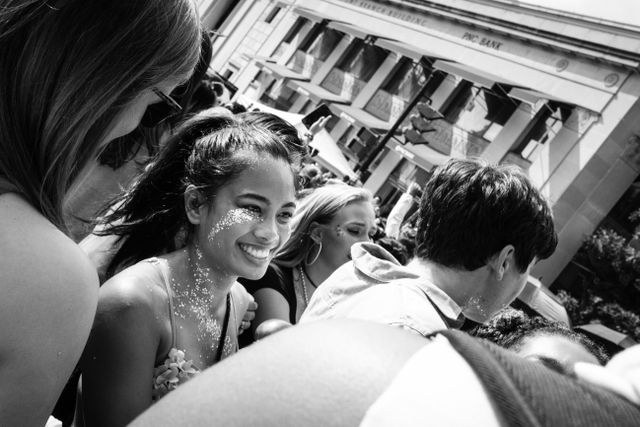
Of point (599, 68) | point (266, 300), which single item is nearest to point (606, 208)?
point (599, 68)

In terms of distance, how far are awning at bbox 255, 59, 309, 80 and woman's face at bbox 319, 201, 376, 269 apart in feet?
59.6

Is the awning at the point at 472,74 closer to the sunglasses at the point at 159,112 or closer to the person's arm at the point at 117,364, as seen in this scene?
the sunglasses at the point at 159,112

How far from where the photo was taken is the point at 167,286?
194cm

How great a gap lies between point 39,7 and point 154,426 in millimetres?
832

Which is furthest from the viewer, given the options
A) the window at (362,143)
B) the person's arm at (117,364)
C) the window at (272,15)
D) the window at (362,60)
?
the window at (272,15)

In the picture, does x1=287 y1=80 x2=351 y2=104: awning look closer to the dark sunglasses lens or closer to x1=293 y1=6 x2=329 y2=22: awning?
x1=293 y1=6 x2=329 y2=22: awning

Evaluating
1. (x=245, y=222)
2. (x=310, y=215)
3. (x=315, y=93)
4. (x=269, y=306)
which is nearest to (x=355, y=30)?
(x=315, y=93)

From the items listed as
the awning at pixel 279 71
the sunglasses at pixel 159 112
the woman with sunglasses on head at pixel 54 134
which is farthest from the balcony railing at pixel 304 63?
the woman with sunglasses on head at pixel 54 134

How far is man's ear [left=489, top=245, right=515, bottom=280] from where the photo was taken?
218cm

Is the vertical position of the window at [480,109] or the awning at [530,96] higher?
the awning at [530,96]

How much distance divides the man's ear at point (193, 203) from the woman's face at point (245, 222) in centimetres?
2

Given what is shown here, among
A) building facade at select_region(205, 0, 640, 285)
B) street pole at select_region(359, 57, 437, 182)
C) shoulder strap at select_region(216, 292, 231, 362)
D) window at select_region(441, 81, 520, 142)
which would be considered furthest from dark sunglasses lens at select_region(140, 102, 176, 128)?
window at select_region(441, 81, 520, 142)

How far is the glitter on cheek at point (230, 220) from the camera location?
2.12 metres

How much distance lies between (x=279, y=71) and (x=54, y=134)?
833 inches
